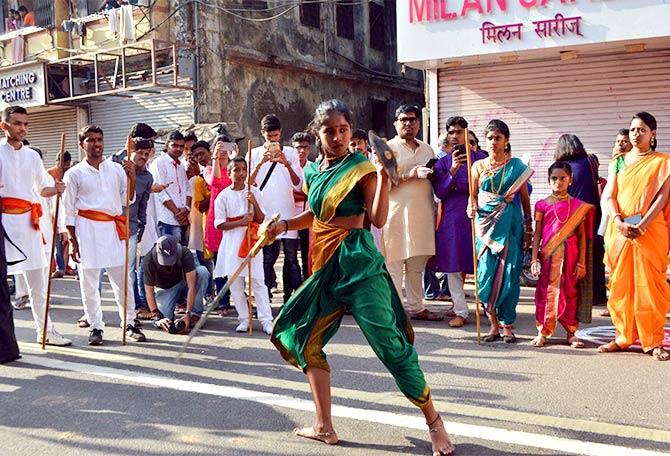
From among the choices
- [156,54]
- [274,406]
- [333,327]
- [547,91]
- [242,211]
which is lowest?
[274,406]

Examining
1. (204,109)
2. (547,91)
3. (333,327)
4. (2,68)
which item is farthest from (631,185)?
(2,68)

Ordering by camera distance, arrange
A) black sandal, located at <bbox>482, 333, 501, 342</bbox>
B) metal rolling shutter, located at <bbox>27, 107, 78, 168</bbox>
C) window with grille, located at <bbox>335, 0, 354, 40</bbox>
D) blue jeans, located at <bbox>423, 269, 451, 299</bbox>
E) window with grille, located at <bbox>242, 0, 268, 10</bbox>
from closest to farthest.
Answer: black sandal, located at <bbox>482, 333, 501, 342</bbox>, blue jeans, located at <bbox>423, 269, 451, 299</bbox>, window with grille, located at <bbox>242, 0, 268, 10</bbox>, metal rolling shutter, located at <bbox>27, 107, 78, 168</bbox>, window with grille, located at <bbox>335, 0, 354, 40</bbox>

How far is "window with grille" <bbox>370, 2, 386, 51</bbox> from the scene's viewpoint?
20.2 metres

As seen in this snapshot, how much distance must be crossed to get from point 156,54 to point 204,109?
1.58 m

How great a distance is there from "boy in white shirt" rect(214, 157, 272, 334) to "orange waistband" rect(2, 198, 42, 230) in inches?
62.1

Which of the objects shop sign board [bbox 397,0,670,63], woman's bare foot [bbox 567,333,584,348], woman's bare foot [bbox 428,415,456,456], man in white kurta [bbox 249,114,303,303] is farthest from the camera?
shop sign board [bbox 397,0,670,63]

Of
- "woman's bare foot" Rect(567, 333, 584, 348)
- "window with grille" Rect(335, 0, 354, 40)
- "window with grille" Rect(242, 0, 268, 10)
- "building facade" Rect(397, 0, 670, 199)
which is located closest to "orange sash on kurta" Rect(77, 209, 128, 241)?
"woman's bare foot" Rect(567, 333, 584, 348)

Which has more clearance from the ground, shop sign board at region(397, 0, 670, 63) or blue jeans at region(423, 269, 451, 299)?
shop sign board at region(397, 0, 670, 63)

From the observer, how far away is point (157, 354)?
19.7ft

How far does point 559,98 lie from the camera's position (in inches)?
429

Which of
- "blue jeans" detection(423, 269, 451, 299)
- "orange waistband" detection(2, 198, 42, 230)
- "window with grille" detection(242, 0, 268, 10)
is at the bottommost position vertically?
"blue jeans" detection(423, 269, 451, 299)

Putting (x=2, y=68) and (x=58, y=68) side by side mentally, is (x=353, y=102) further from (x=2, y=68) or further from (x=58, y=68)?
(x=2, y=68)

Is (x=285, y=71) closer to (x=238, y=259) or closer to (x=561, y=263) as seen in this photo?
(x=238, y=259)

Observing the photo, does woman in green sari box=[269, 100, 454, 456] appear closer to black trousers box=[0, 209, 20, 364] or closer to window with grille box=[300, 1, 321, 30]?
black trousers box=[0, 209, 20, 364]
